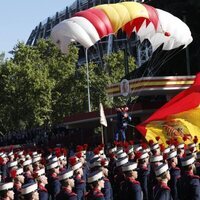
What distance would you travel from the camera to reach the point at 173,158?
1198 cm

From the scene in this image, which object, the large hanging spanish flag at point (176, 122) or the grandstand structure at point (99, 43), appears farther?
the grandstand structure at point (99, 43)

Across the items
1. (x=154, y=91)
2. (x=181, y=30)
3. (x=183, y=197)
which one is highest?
(x=181, y=30)

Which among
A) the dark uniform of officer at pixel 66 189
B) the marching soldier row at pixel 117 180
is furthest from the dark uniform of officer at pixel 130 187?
the dark uniform of officer at pixel 66 189

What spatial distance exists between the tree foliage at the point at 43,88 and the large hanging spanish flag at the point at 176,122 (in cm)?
2935

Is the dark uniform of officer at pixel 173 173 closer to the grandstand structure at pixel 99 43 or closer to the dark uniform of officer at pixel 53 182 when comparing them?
the dark uniform of officer at pixel 53 182

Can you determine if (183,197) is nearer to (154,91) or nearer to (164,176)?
(164,176)

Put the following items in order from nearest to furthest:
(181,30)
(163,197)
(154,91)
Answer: (163,197)
(181,30)
(154,91)

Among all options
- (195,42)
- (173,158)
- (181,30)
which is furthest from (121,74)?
(173,158)

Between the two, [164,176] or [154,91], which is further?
[154,91]

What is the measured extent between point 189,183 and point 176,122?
10932 millimetres

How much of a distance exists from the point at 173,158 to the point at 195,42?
92.8ft

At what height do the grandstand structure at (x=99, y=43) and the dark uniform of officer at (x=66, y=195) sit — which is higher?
the grandstand structure at (x=99, y=43)

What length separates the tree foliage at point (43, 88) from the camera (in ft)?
170

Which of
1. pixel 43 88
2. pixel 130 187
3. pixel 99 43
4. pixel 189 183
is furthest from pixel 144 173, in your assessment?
pixel 99 43
